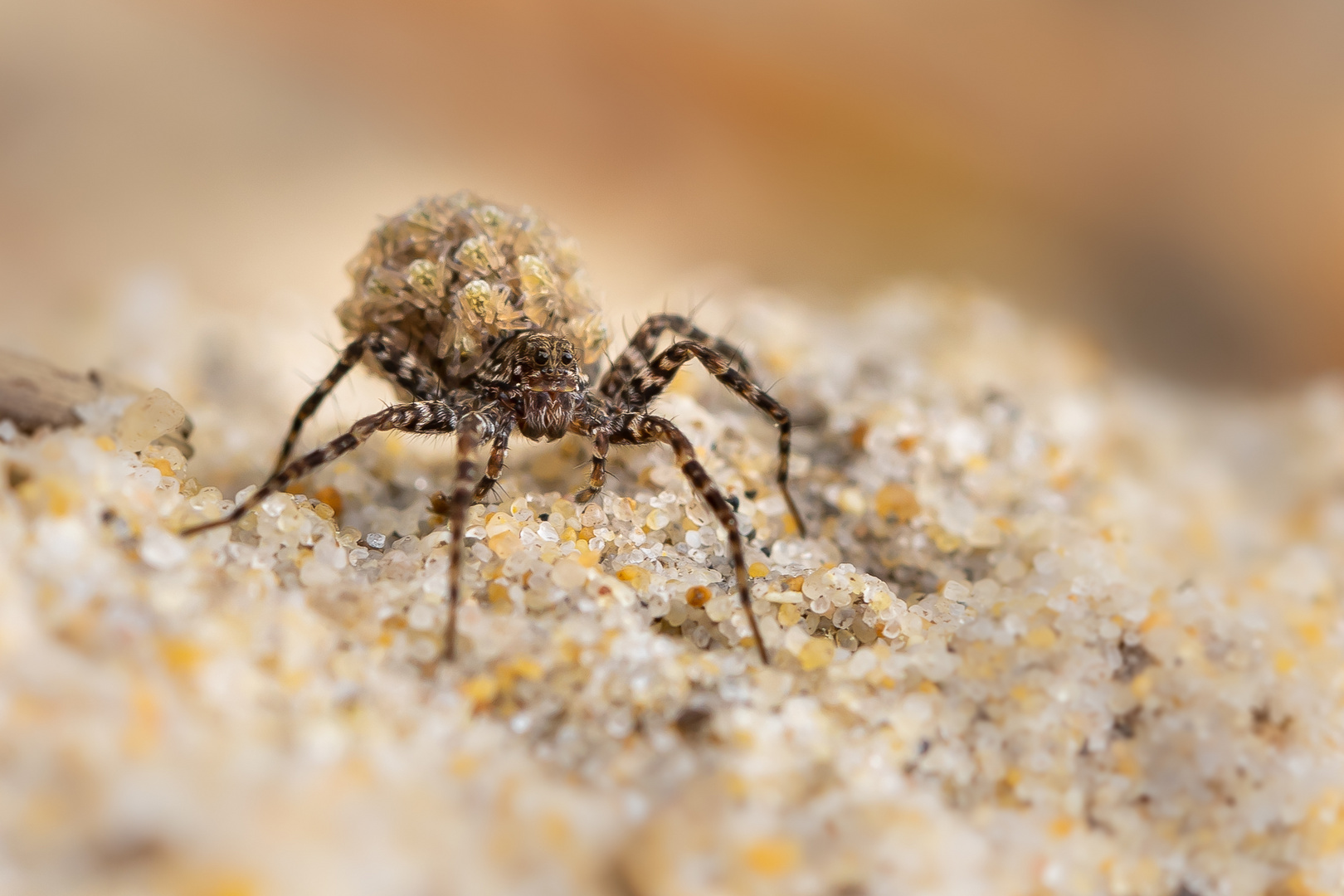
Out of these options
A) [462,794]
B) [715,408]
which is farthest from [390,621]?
[715,408]

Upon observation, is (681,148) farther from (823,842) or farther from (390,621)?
(823,842)

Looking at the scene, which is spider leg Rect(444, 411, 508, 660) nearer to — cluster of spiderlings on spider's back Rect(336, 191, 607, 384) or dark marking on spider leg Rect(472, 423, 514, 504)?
dark marking on spider leg Rect(472, 423, 514, 504)

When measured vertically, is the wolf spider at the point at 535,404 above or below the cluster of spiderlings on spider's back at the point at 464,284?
below

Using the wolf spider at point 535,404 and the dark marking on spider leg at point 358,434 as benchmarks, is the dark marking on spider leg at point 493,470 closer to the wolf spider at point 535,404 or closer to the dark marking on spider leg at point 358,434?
the wolf spider at point 535,404

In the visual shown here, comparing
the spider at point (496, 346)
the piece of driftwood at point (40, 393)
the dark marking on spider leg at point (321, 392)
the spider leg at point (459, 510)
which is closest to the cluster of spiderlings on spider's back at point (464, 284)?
the spider at point (496, 346)

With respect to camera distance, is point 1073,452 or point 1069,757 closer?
point 1069,757

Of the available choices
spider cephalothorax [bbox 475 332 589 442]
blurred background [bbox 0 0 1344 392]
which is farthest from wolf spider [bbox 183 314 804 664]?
blurred background [bbox 0 0 1344 392]

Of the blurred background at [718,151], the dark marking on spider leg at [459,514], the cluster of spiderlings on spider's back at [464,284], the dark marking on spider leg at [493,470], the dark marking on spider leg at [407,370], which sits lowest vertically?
the dark marking on spider leg at [459,514]

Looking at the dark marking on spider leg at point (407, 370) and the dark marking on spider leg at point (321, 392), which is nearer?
the dark marking on spider leg at point (321, 392)

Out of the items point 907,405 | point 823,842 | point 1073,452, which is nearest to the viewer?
point 823,842
